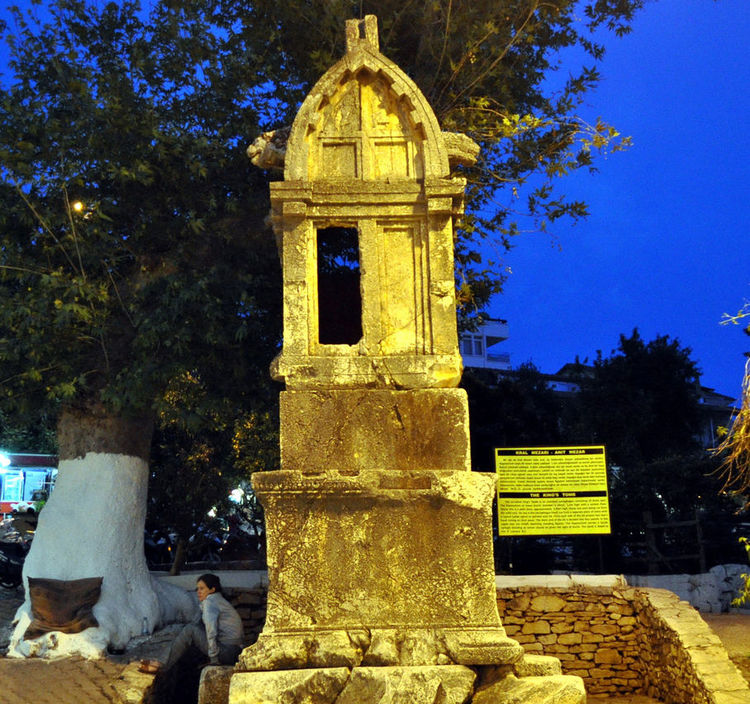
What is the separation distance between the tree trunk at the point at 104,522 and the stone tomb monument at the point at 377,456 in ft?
13.8

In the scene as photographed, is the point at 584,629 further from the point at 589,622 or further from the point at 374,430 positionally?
the point at 374,430

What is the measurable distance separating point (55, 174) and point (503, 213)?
5.38 metres

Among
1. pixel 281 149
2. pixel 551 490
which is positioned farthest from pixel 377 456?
pixel 551 490

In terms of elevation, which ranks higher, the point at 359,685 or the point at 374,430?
the point at 374,430

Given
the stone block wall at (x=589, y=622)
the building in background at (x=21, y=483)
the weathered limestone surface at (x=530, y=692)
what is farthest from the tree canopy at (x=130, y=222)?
the building in background at (x=21, y=483)

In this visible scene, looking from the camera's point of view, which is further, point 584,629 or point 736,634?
point 584,629

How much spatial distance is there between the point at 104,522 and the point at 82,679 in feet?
6.79

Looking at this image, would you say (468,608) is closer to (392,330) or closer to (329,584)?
(329,584)

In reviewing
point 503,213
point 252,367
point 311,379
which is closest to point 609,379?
point 503,213

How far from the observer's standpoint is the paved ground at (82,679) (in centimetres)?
640

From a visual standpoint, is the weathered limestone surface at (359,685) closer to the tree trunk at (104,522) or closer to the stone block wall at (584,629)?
the tree trunk at (104,522)

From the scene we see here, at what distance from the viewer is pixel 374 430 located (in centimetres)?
498

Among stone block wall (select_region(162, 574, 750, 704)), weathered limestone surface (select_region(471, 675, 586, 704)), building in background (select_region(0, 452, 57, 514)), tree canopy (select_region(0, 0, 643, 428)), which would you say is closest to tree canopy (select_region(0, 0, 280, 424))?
tree canopy (select_region(0, 0, 643, 428))

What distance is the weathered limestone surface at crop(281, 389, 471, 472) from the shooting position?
16.2 ft
